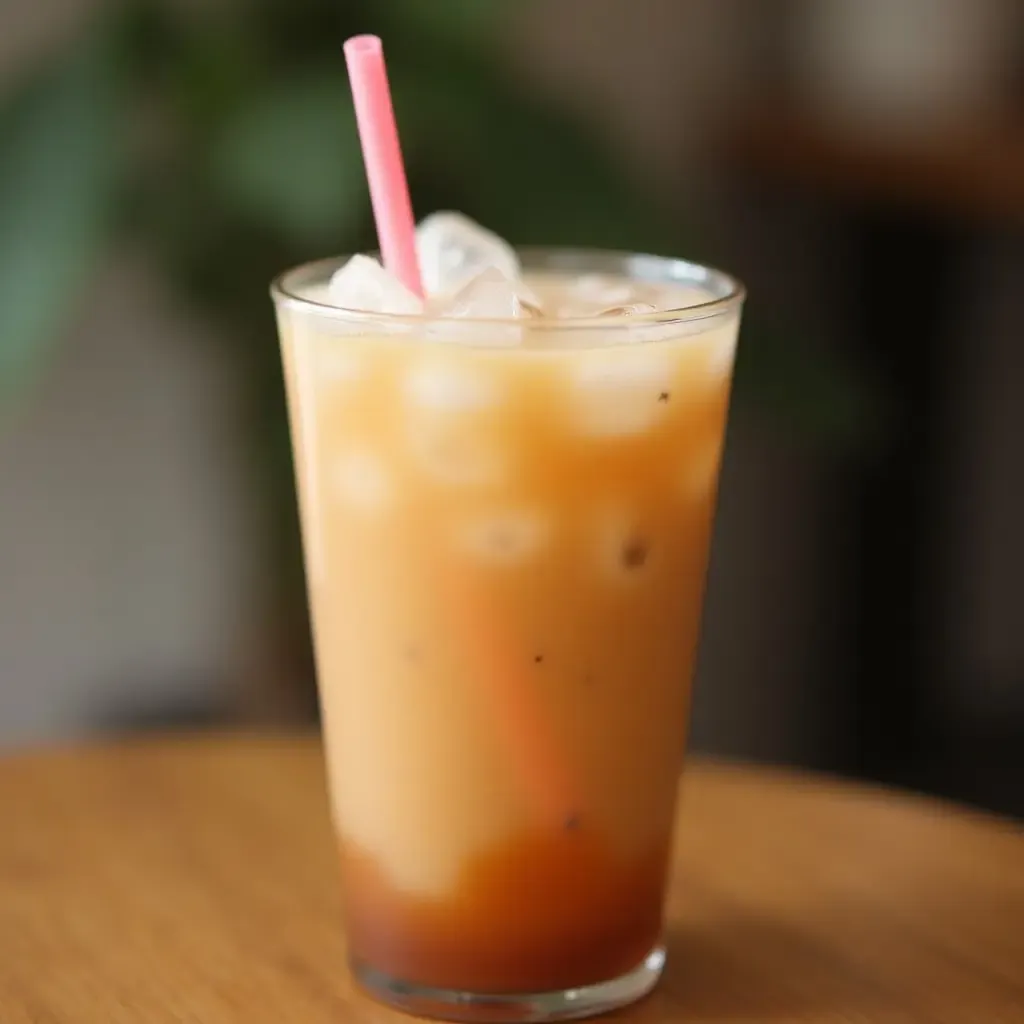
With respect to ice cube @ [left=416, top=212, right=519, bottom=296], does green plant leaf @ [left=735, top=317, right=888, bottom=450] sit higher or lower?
lower

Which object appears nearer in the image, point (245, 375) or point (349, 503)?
point (349, 503)

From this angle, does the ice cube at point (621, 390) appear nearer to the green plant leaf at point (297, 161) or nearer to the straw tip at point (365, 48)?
the straw tip at point (365, 48)

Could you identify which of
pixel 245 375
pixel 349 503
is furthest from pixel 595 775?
pixel 245 375

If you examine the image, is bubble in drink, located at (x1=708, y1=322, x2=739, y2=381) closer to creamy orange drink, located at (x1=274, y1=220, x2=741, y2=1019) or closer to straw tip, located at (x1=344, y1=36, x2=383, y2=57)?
creamy orange drink, located at (x1=274, y1=220, x2=741, y2=1019)

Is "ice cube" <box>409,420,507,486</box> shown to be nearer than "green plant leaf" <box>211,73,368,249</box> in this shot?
Yes

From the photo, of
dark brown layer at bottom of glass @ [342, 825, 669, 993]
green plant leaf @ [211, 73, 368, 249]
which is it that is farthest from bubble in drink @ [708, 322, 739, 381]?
green plant leaf @ [211, 73, 368, 249]

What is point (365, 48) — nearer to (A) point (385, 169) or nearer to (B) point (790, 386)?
(A) point (385, 169)

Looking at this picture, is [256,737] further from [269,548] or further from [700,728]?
[700,728]
